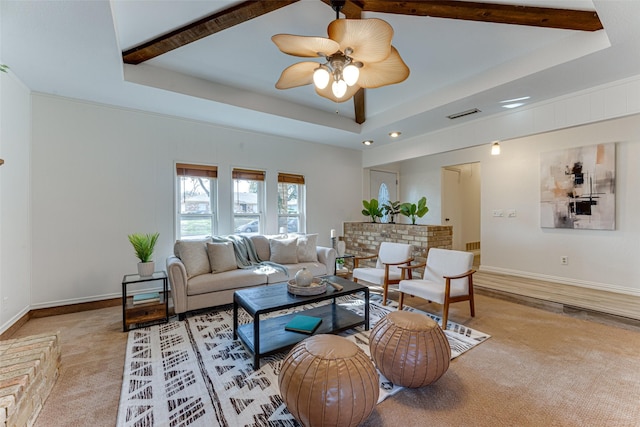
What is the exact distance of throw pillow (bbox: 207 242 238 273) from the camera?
3.69m

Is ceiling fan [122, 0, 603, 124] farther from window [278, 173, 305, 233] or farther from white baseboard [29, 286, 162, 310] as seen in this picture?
white baseboard [29, 286, 162, 310]

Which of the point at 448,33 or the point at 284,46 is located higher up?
the point at 448,33

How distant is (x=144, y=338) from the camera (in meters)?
2.82

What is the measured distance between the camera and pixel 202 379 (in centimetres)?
215

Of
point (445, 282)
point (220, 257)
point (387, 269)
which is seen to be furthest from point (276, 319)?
point (445, 282)

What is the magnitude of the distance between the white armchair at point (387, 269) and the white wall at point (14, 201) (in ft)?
12.9

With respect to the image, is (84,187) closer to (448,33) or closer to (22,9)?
(22,9)

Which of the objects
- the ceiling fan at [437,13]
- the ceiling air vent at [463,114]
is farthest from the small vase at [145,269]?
the ceiling air vent at [463,114]

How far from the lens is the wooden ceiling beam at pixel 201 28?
91.7 inches

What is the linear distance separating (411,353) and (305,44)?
237 cm

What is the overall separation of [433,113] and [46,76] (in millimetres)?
4637

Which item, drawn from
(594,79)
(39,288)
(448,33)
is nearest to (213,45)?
(448,33)

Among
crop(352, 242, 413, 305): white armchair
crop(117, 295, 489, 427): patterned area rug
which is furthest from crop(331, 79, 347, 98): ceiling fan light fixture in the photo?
crop(117, 295, 489, 427): patterned area rug

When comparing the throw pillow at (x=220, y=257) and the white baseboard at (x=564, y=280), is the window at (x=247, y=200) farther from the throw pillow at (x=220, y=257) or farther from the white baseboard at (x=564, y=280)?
the white baseboard at (x=564, y=280)
